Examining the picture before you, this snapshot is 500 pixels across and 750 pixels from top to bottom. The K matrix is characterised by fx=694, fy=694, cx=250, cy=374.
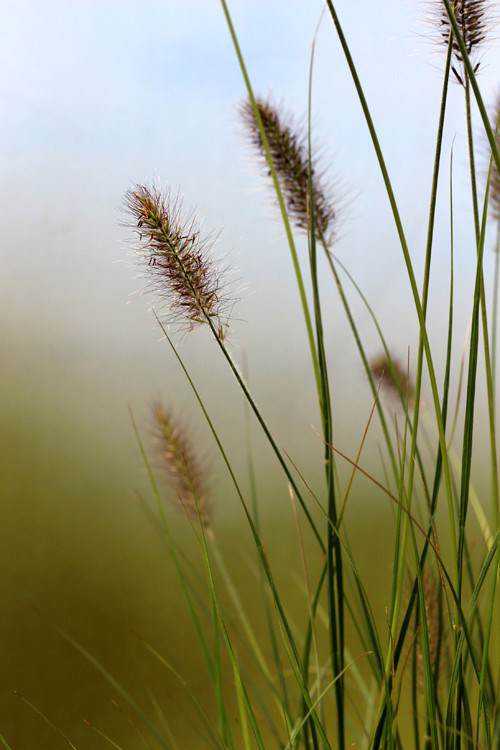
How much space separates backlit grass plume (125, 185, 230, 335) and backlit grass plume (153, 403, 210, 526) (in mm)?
286

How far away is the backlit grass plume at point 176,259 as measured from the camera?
0.47 meters

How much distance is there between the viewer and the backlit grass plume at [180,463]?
2.40ft

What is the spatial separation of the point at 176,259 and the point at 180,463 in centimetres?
32

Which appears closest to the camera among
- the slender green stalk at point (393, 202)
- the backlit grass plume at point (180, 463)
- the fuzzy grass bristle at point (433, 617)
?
the slender green stalk at point (393, 202)

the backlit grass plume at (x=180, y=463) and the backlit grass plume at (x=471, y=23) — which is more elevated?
the backlit grass plume at (x=471, y=23)

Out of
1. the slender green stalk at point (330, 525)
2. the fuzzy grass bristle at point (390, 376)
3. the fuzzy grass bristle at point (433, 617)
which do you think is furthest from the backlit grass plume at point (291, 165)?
the fuzzy grass bristle at point (433, 617)

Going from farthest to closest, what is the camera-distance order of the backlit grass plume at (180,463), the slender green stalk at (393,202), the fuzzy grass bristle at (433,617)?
the backlit grass plume at (180,463), the fuzzy grass bristle at (433,617), the slender green stalk at (393,202)

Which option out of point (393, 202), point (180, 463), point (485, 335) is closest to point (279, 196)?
point (393, 202)

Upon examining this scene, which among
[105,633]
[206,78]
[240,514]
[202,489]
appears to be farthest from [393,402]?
[206,78]

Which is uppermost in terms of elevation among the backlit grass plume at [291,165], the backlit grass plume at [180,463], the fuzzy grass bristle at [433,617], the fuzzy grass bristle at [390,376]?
the backlit grass plume at [291,165]

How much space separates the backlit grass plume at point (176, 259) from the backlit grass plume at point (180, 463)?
0.29 metres

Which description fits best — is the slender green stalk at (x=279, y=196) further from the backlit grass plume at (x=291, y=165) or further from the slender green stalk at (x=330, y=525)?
the backlit grass plume at (x=291, y=165)

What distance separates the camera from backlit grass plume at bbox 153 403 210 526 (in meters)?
0.73

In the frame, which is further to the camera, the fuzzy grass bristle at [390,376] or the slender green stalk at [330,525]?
the fuzzy grass bristle at [390,376]
